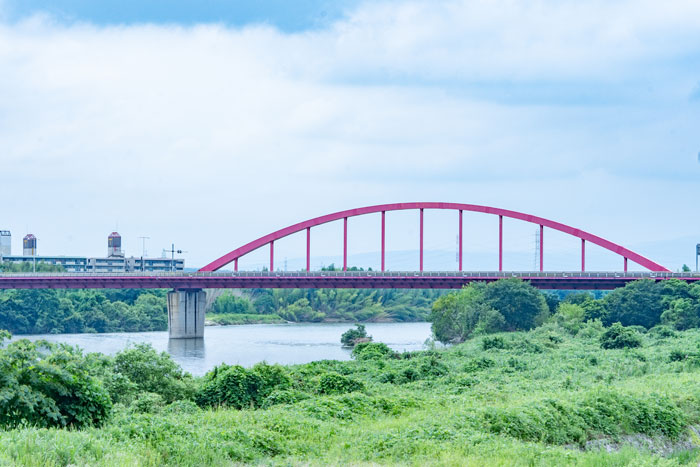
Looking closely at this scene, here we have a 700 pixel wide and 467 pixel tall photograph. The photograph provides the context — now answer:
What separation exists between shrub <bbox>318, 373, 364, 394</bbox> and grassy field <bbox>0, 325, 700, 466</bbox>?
40 cm

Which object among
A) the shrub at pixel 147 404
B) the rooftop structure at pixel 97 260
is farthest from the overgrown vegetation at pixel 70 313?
the shrub at pixel 147 404

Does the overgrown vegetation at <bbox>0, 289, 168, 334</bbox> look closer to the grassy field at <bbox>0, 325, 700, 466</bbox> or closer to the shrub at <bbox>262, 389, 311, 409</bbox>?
the grassy field at <bbox>0, 325, 700, 466</bbox>

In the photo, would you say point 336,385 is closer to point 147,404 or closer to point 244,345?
point 147,404

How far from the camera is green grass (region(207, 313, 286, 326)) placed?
3952 inches

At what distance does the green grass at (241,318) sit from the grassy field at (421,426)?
73.8 meters

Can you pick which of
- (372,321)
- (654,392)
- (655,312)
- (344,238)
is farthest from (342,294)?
(654,392)

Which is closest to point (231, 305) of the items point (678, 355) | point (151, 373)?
point (678, 355)

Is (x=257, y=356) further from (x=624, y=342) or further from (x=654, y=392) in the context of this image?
(x=654, y=392)

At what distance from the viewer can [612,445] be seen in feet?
58.9

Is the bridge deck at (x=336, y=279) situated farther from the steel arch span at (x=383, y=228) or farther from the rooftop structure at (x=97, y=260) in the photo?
the rooftop structure at (x=97, y=260)

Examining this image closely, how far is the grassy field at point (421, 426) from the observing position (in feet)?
43.2

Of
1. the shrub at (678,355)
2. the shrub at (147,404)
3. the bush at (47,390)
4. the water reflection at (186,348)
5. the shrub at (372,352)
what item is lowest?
the water reflection at (186,348)

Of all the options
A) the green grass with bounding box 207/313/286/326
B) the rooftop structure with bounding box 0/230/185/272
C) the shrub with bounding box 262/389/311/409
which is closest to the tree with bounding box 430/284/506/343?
the shrub with bounding box 262/389/311/409

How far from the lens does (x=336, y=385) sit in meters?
23.2
